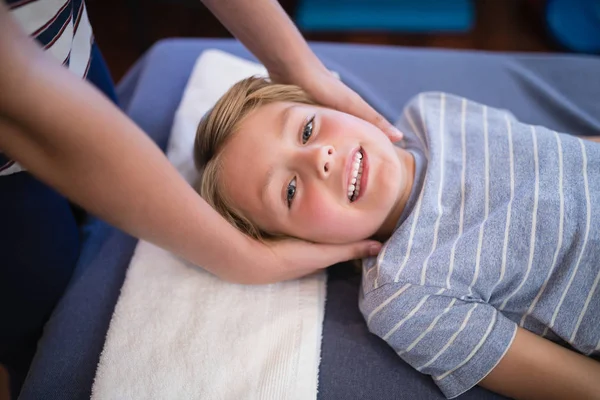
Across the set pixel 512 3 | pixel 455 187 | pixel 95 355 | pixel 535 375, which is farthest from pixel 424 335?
pixel 512 3

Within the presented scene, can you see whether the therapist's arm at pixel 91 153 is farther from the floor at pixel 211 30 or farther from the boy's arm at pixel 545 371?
the floor at pixel 211 30

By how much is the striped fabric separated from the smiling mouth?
20.4 inches

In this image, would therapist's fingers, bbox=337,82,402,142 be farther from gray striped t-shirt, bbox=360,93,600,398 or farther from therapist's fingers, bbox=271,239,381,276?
therapist's fingers, bbox=271,239,381,276

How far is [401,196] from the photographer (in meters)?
1.00

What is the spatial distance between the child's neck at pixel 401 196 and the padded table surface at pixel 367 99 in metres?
0.12

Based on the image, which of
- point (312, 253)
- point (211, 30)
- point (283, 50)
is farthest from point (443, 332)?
point (211, 30)

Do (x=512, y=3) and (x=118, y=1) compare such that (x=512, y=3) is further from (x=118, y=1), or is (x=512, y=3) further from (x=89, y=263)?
(x=89, y=263)

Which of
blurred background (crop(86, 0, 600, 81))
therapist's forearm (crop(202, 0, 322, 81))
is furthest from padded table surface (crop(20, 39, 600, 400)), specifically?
blurred background (crop(86, 0, 600, 81))

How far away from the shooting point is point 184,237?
71 centimetres

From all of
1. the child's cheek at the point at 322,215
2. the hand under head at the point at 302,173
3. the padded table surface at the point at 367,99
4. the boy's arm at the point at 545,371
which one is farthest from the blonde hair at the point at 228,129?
the boy's arm at the point at 545,371

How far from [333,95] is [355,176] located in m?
0.20

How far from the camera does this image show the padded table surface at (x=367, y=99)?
885 mm

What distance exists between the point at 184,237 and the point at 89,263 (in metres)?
0.44

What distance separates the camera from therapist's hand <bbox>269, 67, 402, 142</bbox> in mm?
987
